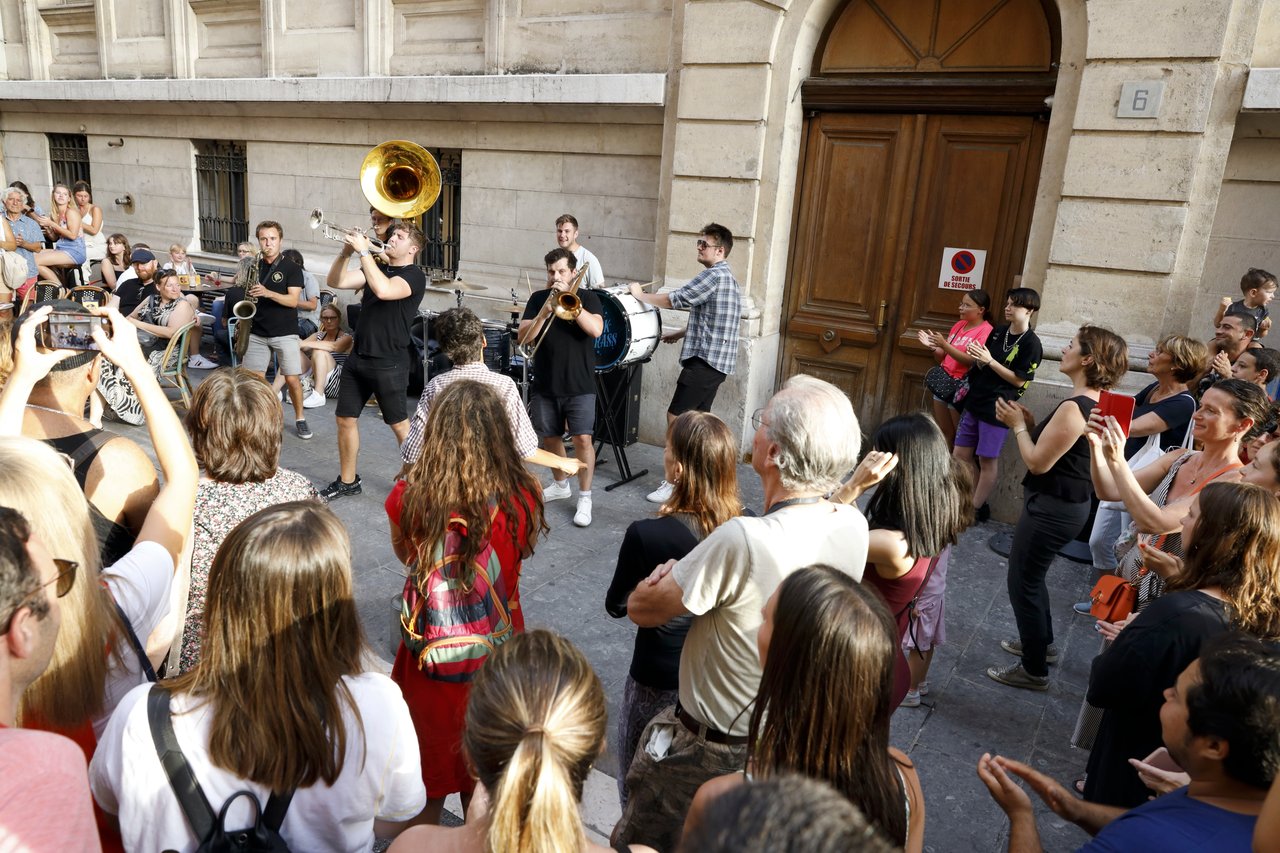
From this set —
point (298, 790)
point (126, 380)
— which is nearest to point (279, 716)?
point (298, 790)

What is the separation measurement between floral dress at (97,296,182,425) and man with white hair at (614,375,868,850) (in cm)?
648

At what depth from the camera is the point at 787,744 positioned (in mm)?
1583

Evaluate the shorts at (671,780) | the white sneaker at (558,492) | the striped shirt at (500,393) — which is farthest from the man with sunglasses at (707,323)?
the shorts at (671,780)

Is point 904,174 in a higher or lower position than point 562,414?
higher

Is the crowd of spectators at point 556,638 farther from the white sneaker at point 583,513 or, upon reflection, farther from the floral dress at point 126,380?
the floral dress at point 126,380

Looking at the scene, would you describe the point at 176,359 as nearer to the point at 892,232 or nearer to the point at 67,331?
the point at 67,331

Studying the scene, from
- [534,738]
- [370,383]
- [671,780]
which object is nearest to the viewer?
[534,738]

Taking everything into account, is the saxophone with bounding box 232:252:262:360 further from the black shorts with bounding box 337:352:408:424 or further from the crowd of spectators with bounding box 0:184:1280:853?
the crowd of spectators with bounding box 0:184:1280:853

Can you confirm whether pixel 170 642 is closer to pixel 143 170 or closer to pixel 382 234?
pixel 382 234

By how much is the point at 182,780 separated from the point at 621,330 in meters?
5.16

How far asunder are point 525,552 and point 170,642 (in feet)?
3.54

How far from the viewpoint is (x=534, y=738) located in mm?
1343

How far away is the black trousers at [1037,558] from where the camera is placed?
3896 millimetres

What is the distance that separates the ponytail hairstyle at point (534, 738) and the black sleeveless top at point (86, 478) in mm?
1510
